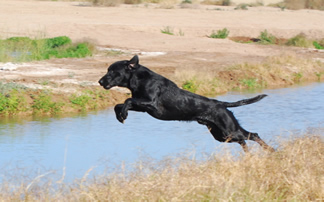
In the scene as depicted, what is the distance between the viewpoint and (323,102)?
52.6 ft

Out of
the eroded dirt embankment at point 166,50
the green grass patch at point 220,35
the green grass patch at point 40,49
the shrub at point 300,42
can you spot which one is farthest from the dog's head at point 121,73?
the green grass patch at point 220,35

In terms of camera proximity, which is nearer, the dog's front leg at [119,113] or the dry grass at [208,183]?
the dry grass at [208,183]

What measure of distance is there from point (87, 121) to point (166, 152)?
3.41m

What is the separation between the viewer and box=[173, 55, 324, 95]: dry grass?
56.1ft

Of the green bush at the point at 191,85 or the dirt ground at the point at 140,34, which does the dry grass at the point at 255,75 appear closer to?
the green bush at the point at 191,85

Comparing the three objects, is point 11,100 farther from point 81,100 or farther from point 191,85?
point 191,85

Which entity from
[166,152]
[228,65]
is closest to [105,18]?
[228,65]

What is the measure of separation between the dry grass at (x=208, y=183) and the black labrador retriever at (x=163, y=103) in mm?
659

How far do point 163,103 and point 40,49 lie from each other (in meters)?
12.8

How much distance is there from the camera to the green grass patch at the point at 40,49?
18922 millimetres

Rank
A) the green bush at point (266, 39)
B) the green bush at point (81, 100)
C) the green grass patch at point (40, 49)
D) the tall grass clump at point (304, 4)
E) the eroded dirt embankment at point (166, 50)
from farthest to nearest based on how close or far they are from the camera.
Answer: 1. the tall grass clump at point (304, 4)
2. the green bush at point (266, 39)
3. the green grass patch at point (40, 49)
4. the eroded dirt embankment at point (166, 50)
5. the green bush at point (81, 100)

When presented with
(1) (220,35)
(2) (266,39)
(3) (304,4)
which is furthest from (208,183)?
(3) (304,4)

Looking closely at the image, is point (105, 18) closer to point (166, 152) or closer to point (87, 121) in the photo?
point (87, 121)

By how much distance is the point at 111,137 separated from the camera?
462 inches
